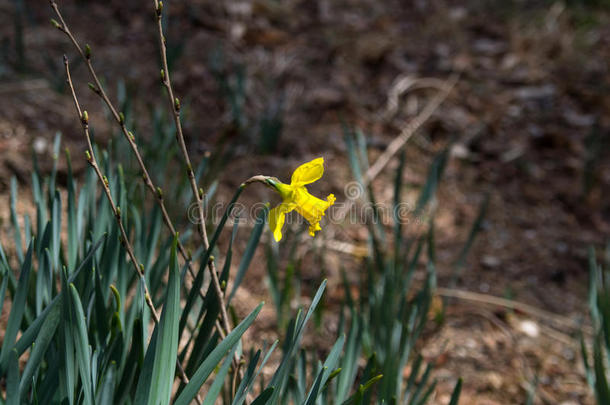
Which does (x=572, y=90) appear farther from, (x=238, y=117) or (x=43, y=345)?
(x=43, y=345)

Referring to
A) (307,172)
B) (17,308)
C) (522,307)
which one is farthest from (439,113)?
(17,308)

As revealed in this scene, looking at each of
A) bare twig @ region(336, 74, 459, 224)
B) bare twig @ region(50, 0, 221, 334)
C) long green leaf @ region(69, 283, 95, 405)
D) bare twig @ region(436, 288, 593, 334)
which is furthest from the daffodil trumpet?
bare twig @ region(336, 74, 459, 224)

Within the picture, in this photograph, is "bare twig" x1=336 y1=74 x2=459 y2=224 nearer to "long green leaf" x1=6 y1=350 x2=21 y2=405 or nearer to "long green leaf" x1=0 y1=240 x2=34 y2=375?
"long green leaf" x1=0 y1=240 x2=34 y2=375

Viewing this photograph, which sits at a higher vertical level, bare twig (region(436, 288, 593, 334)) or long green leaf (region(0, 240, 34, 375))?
long green leaf (region(0, 240, 34, 375))

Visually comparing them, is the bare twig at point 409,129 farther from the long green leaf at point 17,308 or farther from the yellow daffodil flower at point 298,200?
the long green leaf at point 17,308

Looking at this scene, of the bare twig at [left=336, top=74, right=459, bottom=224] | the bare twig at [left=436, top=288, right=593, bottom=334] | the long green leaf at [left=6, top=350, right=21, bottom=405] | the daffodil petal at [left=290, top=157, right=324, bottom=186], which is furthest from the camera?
the bare twig at [left=336, top=74, right=459, bottom=224]

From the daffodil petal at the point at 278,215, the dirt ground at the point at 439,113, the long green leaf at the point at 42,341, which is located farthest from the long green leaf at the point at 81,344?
the dirt ground at the point at 439,113

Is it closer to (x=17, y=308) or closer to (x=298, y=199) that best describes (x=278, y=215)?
(x=298, y=199)

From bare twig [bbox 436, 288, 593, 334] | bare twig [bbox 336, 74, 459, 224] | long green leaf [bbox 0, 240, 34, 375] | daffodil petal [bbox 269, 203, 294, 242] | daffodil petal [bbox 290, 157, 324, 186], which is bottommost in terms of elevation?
bare twig [bbox 436, 288, 593, 334]

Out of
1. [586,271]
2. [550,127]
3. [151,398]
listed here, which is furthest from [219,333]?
[550,127]
